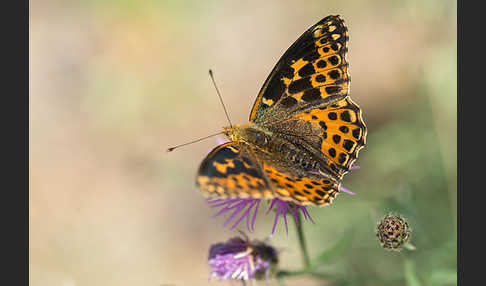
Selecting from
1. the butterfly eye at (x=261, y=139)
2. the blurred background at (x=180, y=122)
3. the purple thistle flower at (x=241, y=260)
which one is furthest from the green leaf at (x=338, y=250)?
the blurred background at (x=180, y=122)

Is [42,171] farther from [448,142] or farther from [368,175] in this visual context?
[448,142]

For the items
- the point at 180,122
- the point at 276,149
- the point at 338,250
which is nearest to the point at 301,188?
the point at 276,149

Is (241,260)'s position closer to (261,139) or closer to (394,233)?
(261,139)

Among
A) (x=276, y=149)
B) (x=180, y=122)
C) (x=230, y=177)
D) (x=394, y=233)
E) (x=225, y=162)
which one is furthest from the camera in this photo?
(x=180, y=122)

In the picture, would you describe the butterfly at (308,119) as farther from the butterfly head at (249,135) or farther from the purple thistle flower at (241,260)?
the purple thistle flower at (241,260)

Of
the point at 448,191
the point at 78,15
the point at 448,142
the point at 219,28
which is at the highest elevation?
the point at 78,15

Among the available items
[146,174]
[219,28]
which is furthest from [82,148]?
[219,28]

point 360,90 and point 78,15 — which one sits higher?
point 78,15

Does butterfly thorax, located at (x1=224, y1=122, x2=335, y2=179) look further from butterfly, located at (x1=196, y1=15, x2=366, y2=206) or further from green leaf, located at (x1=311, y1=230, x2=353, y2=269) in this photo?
green leaf, located at (x1=311, y1=230, x2=353, y2=269)
